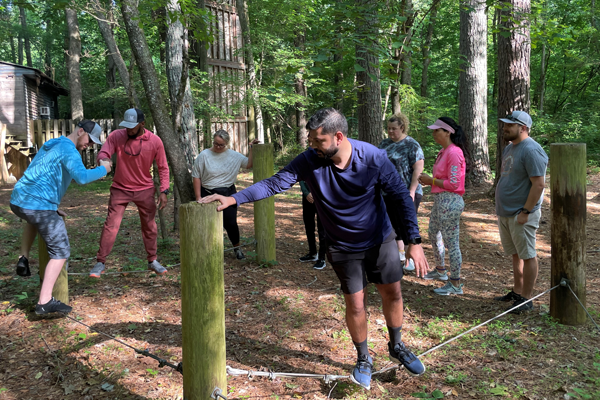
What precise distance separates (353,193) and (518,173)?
2099 millimetres

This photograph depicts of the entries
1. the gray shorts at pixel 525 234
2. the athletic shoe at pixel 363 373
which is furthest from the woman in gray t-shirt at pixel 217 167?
the athletic shoe at pixel 363 373

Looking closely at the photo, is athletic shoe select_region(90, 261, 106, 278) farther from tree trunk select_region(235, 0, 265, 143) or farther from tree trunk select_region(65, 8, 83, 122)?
tree trunk select_region(65, 8, 83, 122)

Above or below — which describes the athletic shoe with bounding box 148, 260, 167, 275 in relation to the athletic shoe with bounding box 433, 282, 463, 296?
above

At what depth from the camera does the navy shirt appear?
3068 millimetres

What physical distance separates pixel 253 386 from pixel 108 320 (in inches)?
73.6

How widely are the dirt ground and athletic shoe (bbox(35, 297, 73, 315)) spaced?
0.14m

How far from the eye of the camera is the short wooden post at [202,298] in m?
2.41

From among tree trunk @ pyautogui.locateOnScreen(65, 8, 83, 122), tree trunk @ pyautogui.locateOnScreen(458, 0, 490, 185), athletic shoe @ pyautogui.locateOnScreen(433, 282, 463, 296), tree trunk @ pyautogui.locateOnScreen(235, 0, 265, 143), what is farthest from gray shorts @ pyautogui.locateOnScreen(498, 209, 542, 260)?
tree trunk @ pyautogui.locateOnScreen(65, 8, 83, 122)

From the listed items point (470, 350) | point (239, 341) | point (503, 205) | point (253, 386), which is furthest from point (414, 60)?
point (253, 386)

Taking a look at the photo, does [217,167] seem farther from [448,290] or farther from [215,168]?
[448,290]

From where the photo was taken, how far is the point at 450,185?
485 cm

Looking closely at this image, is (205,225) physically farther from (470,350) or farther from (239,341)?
(470,350)

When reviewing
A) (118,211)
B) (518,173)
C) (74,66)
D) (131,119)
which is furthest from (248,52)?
(518,173)

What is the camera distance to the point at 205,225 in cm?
241
